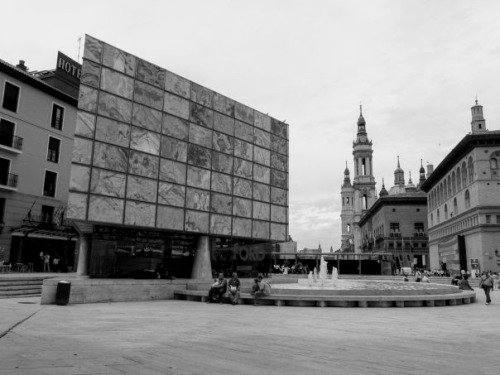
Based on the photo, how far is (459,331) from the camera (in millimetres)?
11664

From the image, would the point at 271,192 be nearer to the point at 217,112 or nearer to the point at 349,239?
the point at 217,112

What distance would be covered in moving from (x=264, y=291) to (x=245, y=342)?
10.2m

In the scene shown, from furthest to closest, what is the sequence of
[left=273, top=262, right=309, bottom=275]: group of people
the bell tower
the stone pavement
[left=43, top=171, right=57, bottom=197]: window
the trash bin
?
the bell tower
[left=273, top=262, right=309, bottom=275]: group of people
[left=43, top=171, right=57, bottom=197]: window
the trash bin
the stone pavement

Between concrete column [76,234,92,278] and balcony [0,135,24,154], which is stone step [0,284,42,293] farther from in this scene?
balcony [0,135,24,154]

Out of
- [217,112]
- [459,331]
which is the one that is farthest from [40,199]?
[459,331]

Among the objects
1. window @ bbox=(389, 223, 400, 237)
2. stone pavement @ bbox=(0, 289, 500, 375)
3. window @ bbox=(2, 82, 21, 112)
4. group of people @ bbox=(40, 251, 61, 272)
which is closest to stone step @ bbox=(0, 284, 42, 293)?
stone pavement @ bbox=(0, 289, 500, 375)

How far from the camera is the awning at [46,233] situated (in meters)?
34.3

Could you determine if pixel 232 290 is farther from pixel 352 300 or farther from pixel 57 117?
pixel 57 117

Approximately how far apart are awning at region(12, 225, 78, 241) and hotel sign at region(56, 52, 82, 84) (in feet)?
47.9

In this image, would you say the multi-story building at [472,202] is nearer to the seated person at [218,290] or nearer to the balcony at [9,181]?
the seated person at [218,290]

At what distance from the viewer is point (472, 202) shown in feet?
181

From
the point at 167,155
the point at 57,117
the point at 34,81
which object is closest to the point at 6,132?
the point at 34,81

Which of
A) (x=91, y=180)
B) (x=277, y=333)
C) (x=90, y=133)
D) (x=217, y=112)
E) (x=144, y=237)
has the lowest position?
(x=277, y=333)

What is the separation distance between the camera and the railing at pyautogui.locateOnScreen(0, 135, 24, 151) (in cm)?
3372
